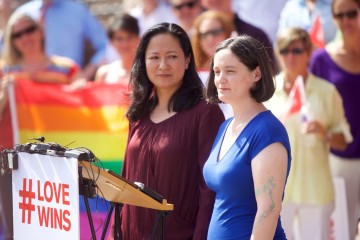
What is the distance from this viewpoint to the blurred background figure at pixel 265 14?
9203 mm

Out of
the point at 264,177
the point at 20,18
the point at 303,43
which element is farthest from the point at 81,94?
the point at 264,177

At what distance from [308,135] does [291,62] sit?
0.65 m

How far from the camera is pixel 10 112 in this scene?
9031 millimetres

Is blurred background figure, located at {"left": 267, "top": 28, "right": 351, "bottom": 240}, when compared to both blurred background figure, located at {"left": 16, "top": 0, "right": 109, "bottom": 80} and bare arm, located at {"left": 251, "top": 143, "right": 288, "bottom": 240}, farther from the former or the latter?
bare arm, located at {"left": 251, "top": 143, "right": 288, "bottom": 240}

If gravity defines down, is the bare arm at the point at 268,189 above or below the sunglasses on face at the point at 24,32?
below

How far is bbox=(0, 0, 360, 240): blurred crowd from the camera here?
7652 millimetres

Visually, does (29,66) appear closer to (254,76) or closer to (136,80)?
(136,80)

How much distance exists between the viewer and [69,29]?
1041cm

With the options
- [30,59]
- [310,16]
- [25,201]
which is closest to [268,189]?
[25,201]

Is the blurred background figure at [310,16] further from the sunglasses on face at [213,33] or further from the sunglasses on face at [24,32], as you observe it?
the sunglasses on face at [24,32]

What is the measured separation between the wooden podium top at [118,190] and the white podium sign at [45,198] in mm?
122

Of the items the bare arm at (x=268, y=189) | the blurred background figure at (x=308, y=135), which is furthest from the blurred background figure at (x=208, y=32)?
the bare arm at (x=268, y=189)

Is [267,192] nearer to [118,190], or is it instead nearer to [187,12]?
[118,190]

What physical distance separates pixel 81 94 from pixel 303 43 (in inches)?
89.6
